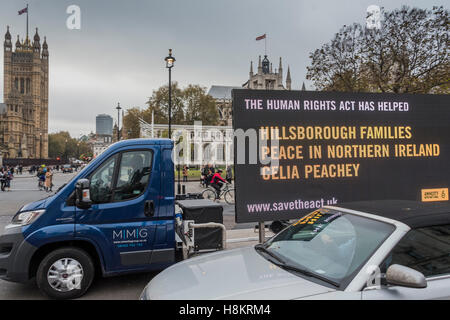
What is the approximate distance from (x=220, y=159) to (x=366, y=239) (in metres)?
72.4

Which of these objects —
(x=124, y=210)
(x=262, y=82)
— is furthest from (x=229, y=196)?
(x=262, y=82)

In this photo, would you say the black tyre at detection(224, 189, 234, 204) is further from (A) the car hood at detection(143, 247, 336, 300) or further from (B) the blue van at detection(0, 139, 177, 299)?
(A) the car hood at detection(143, 247, 336, 300)

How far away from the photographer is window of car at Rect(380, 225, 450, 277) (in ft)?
9.06

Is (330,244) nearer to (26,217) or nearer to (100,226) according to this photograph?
(100,226)

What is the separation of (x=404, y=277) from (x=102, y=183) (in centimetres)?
416

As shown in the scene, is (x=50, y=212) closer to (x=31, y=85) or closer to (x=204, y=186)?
(x=204, y=186)

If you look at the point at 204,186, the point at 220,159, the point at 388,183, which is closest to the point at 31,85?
the point at 220,159

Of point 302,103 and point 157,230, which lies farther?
point 302,103

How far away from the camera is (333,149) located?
650 centimetres

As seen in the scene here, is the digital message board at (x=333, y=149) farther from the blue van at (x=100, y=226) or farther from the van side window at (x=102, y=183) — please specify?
the van side window at (x=102, y=183)

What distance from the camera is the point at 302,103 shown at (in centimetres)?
636

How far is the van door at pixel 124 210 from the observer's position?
490 cm

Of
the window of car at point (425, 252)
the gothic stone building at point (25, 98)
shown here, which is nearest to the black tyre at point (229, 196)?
the window of car at point (425, 252)

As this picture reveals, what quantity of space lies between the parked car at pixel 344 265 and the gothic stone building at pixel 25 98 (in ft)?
422
